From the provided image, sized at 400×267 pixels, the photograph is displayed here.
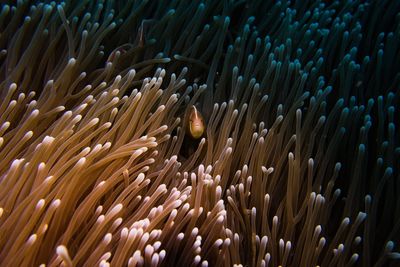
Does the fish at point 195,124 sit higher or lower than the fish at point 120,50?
lower

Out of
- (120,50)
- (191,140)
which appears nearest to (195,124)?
(191,140)

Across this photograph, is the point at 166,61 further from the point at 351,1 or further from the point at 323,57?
the point at 351,1

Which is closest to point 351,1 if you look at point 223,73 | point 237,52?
point 237,52

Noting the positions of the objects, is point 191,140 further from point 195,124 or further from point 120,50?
point 120,50

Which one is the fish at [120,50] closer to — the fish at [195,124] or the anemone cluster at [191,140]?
the anemone cluster at [191,140]

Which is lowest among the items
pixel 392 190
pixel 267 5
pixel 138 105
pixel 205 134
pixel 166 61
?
pixel 392 190

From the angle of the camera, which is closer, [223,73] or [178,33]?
[223,73]

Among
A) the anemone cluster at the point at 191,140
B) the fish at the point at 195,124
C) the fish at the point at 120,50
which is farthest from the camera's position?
the fish at the point at 120,50

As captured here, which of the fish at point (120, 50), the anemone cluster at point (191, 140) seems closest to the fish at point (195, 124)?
the anemone cluster at point (191, 140)
